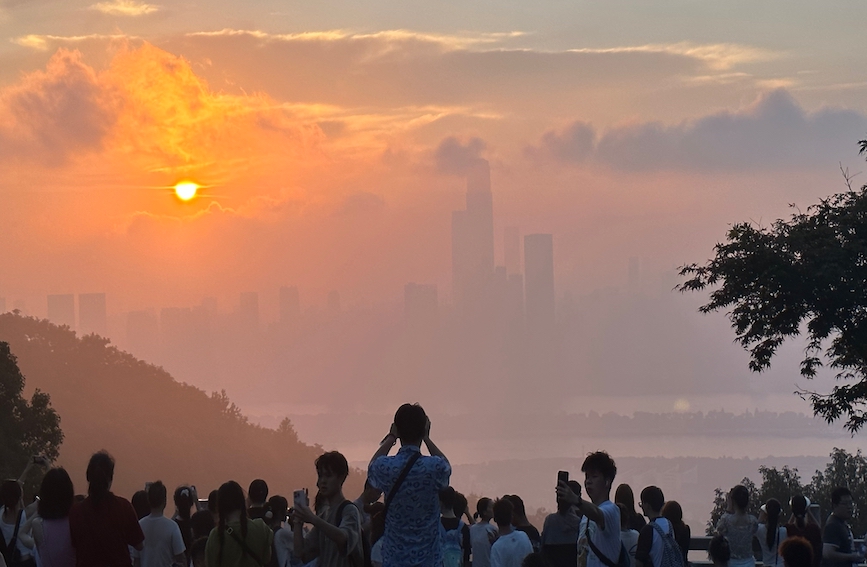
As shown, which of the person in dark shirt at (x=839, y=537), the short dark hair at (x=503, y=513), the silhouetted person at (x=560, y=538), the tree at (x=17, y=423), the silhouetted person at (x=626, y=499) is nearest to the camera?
the silhouetted person at (x=626, y=499)

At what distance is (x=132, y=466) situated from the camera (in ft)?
380

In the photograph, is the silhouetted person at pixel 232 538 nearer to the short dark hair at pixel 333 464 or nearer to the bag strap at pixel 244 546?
the bag strap at pixel 244 546

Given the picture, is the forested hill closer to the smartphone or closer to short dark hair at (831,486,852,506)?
short dark hair at (831,486,852,506)

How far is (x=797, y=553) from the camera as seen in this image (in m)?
7.57

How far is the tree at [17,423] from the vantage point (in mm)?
46938

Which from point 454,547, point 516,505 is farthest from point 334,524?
point 516,505

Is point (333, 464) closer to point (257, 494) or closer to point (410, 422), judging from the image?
point (410, 422)

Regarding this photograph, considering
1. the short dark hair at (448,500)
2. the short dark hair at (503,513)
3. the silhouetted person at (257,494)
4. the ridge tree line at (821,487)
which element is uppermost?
the silhouetted person at (257,494)

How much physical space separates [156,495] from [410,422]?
2.95m

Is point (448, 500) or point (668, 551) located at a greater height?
point (448, 500)

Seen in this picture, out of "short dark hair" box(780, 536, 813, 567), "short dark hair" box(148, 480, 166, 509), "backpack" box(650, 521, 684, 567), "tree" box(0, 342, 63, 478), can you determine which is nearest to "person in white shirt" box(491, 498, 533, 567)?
"backpack" box(650, 521, 684, 567)

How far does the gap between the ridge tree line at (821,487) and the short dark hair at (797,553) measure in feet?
98.3

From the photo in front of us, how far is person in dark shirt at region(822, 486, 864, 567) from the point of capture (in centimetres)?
1173

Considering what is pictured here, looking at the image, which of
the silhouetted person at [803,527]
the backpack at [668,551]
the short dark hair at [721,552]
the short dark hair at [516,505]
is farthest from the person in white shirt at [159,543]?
the silhouetted person at [803,527]
